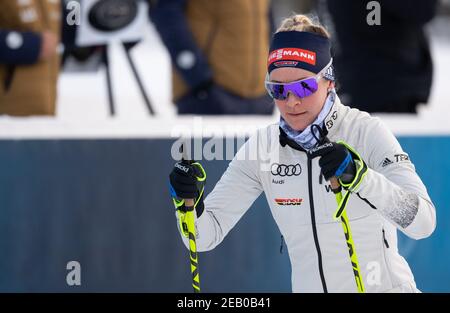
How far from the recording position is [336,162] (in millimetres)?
2887

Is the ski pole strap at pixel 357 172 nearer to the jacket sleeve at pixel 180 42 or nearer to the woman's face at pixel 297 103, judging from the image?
the woman's face at pixel 297 103

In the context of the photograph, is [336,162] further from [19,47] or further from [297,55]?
[19,47]

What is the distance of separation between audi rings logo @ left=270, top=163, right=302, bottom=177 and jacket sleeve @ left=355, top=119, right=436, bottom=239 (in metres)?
0.25

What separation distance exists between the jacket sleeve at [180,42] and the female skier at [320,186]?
2.05 meters

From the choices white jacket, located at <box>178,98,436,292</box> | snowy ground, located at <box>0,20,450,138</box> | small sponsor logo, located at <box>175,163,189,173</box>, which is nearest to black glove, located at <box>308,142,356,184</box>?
white jacket, located at <box>178,98,436,292</box>

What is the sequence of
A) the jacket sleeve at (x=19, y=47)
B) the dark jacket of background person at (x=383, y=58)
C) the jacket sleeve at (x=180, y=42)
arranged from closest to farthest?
1. the jacket sleeve at (x=19, y=47)
2. the jacket sleeve at (x=180, y=42)
3. the dark jacket of background person at (x=383, y=58)

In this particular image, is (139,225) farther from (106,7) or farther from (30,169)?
(106,7)

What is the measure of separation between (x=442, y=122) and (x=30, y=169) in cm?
208

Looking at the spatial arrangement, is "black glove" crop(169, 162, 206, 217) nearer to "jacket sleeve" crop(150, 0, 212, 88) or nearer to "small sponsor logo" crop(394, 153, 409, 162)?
"small sponsor logo" crop(394, 153, 409, 162)

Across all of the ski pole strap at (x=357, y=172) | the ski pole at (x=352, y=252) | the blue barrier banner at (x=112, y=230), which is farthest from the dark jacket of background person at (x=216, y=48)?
the ski pole strap at (x=357, y=172)

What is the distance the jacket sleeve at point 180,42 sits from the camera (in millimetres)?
5426

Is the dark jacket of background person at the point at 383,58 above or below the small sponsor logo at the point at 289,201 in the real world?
above
